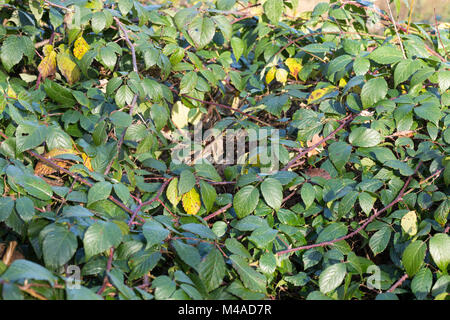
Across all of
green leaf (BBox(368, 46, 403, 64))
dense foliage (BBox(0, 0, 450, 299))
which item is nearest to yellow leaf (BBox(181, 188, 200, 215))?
dense foliage (BBox(0, 0, 450, 299))

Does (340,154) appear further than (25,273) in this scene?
Yes

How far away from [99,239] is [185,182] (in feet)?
1.57

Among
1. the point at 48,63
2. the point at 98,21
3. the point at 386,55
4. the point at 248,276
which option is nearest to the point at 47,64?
the point at 48,63

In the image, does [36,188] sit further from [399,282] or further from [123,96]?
[399,282]

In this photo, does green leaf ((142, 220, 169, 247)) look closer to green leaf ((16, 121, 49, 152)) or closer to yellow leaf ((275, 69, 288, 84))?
green leaf ((16, 121, 49, 152))

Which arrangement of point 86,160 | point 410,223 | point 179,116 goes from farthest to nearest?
1. point 179,116
2. point 86,160
3. point 410,223

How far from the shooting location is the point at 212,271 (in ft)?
3.73

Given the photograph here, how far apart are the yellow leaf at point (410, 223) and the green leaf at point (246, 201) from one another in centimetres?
46

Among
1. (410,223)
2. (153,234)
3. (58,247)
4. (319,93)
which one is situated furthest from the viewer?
(319,93)

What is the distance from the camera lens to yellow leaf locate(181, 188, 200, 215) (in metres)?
1.51

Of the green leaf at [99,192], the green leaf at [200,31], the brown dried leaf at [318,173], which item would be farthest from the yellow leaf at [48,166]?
the brown dried leaf at [318,173]

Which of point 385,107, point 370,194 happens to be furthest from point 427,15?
point 370,194

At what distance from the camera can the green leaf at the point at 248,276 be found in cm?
117
